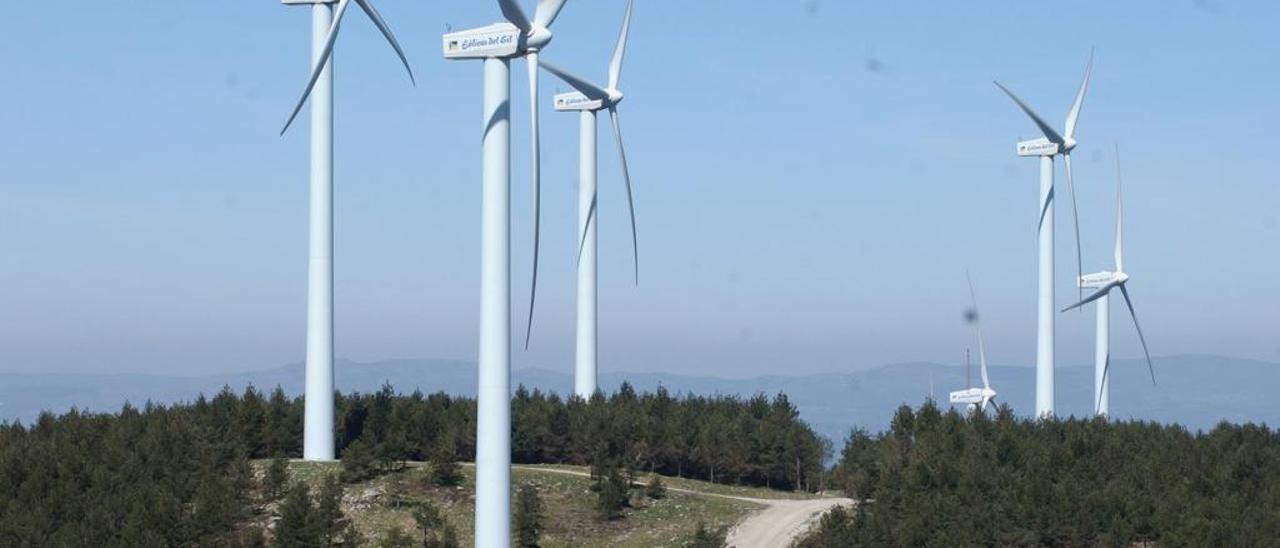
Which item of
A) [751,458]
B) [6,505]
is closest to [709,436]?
[751,458]

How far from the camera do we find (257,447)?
109 metres

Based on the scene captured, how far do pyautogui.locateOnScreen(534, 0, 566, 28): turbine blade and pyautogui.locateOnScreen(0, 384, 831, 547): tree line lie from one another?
101 feet

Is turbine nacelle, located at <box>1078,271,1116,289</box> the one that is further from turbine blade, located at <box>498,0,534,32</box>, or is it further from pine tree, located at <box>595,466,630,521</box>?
turbine blade, located at <box>498,0,534,32</box>

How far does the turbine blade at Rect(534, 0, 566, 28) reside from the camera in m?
68.2

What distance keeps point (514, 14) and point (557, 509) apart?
3762 centimetres

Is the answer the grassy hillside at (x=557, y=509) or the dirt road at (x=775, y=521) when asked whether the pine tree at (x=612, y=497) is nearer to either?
the grassy hillside at (x=557, y=509)

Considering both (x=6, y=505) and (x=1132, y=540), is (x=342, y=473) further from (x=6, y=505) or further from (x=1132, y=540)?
(x=1132, y=540)

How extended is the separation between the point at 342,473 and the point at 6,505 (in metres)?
16.1

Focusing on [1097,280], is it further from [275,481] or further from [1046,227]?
[275,481]

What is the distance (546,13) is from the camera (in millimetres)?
68312

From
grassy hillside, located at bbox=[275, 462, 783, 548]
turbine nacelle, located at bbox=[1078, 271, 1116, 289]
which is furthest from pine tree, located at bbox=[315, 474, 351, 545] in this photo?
turbine nacelle, located at bbox=[1078, 271, 1116, 289]

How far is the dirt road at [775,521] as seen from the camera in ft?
306

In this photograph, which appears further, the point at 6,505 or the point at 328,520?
the point at 6,505

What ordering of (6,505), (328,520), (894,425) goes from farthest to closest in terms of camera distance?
(894,425)
(6,505)
(328,520)
